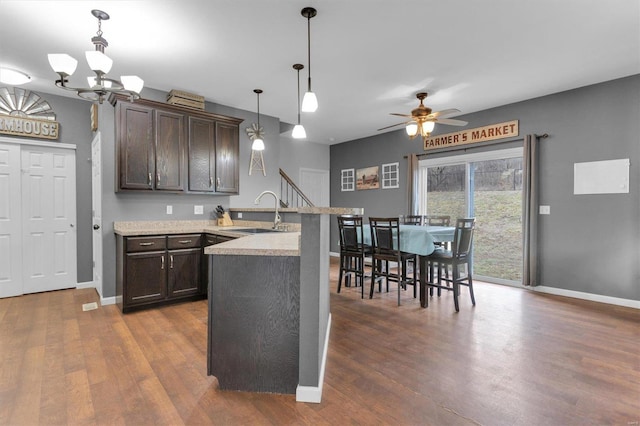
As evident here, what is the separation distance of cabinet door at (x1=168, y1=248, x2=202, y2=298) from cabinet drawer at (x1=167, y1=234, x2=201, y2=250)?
0.06m

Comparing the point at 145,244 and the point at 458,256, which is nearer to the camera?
the point at 145,244

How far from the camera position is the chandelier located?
2162 millimetres

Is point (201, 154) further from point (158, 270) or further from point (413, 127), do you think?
point (413, 127)

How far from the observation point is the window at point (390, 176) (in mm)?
6363

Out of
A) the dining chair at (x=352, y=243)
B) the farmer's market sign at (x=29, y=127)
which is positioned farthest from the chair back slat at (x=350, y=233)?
the farmer's market sign at (x=29, y=127)

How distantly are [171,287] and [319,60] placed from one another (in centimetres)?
305

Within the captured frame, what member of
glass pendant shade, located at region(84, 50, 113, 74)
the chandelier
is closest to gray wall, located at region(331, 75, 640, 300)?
the chandelier

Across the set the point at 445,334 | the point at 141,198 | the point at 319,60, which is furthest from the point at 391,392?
the point at 141,198

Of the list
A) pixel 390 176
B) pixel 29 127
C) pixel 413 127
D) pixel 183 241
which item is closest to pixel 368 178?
pixel 390 176

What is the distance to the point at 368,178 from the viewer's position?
22.7 feet

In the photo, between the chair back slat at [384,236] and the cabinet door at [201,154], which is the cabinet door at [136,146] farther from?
the chair back slat at [384,236]

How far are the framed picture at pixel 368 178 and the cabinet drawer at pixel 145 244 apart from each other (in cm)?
453

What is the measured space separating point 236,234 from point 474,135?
4122 mm

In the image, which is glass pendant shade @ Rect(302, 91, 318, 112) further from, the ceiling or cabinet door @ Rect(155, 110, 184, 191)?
cabinet door @ Rect(155, 110, 184, 191)
